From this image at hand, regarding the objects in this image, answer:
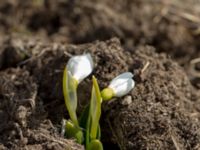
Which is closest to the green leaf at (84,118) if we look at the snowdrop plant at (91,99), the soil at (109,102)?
the snowdrop plant at (91,99)

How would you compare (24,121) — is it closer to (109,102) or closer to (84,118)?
(84,118)

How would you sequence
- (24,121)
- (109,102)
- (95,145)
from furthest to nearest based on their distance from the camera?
(109,102), (24,121), (95,145)

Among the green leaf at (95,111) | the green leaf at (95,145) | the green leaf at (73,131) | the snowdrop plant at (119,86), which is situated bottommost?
the green leaf at (95,145)

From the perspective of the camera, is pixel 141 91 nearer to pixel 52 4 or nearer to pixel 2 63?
pixel 2 63

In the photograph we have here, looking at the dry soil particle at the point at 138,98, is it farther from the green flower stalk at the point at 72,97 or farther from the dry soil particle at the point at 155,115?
the green flower stalk at the point at 72,97

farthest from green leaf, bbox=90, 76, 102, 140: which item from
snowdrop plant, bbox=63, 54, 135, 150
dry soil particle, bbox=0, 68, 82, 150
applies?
dry soil particle, bbox=0, 68, 82, 150

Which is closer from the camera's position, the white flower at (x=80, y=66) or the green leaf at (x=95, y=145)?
the green leaf at (x=95, y=145)

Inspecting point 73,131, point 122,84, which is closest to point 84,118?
point 73,131
